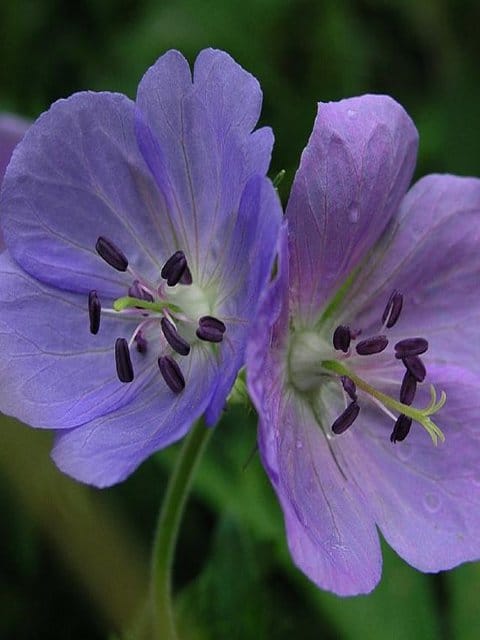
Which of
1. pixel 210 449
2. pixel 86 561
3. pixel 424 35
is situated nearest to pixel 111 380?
pixel 86 561

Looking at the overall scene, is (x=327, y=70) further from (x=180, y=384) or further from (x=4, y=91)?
(x=180, y=384)

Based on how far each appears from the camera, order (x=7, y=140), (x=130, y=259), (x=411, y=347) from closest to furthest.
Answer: (x=411, y=347) → (x=130, y=259) → (x=7, y=140)

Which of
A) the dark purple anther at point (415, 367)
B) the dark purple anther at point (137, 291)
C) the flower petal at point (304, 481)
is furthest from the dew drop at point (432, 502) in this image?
the dark purple anther at point (137, 291)

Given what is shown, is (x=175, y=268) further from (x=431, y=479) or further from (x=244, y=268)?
(x=431, y=479)

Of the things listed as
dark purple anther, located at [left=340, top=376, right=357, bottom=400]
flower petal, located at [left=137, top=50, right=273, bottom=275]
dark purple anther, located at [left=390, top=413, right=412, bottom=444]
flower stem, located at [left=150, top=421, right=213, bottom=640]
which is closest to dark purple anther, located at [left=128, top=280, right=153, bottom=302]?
flower petal, located at [left=137, top=50, right=273, bottom=275]

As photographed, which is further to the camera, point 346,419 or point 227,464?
point 227,464

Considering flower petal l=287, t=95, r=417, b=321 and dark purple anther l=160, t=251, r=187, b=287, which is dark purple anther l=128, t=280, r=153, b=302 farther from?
flower petal l=287, t=95, r=417, b=321

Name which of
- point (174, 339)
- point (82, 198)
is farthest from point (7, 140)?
point (174, 339)
